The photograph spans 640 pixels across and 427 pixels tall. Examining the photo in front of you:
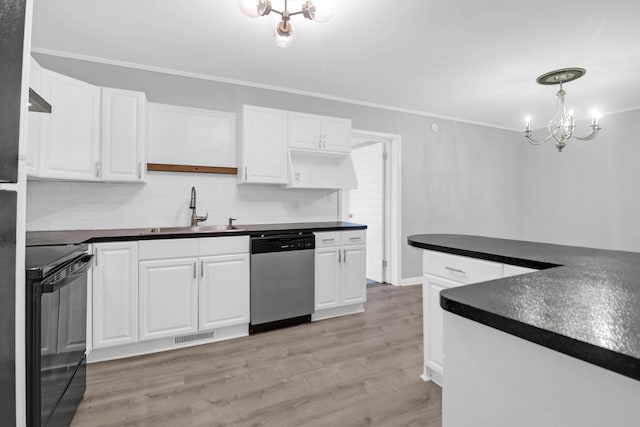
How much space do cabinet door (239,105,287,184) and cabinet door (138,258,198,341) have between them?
1.12 metres

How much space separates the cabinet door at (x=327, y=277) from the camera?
130 inches

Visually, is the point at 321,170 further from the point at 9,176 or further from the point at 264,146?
the point at 9,176

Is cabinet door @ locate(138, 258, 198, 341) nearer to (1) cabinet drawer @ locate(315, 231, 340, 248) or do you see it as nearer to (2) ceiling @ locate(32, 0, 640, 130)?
(1) cabinet drawer @ locate(315, 231, 340, 248)

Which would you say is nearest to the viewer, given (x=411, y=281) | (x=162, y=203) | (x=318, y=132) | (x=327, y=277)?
(x=162, y=203)

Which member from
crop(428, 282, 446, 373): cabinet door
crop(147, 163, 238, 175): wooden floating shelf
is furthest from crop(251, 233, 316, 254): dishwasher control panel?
crop(428, 282, 446, 373): cabinet door

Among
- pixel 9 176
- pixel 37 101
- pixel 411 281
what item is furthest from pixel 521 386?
pixel 411 281

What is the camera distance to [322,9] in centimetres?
189

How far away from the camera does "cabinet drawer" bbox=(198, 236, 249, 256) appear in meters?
2.76

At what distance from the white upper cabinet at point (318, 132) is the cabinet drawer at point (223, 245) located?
121cm

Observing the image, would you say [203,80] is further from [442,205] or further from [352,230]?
[442,205]

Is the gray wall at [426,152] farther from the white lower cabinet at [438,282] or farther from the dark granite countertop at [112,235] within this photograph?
the white lower cabinet at [438,282]

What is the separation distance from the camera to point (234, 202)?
11.7 ft

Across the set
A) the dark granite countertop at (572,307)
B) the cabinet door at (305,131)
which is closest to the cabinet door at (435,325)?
the dark granite countertop at (572,307)

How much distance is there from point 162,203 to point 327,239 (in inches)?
66.7
